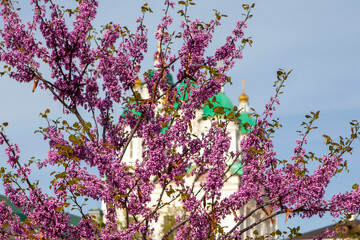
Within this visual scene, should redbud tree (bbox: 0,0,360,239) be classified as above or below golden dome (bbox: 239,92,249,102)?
below

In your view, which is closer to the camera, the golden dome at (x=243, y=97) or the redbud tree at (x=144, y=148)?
the redbud tree at (x=144, y=148)

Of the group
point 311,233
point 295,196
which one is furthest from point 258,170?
point 311,233

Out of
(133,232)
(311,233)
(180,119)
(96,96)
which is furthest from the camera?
(311,233)

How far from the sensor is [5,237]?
8672 mm

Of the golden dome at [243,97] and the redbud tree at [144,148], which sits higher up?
the golden dome at [243,97]

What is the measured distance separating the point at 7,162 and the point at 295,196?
3954mm

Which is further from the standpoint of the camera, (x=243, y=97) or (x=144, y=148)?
(x=243, y=97)

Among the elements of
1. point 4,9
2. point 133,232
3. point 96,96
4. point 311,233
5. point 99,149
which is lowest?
point 133,232

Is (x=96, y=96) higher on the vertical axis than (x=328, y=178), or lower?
higher

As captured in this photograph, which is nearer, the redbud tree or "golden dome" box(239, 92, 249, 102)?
the redbud tree

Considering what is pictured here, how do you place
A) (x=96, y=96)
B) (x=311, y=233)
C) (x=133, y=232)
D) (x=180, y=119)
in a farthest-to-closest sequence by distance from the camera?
(x=311, y=233) < (x=96, y=96) < (x=180, y=119) < (x=133, y=232)

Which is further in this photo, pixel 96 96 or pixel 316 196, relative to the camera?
pixel 96 96

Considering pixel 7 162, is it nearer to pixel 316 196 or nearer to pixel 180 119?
pixel 180 119

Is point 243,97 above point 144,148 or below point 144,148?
above
